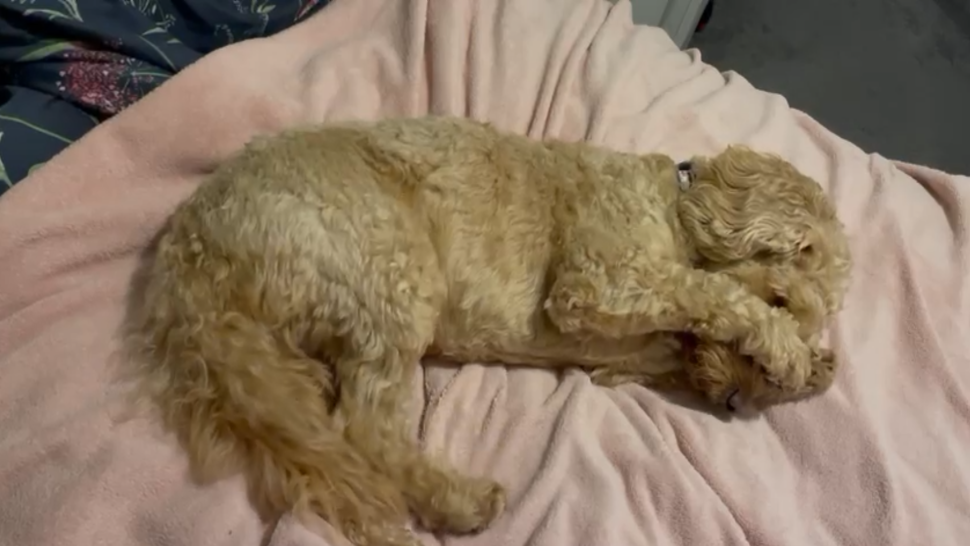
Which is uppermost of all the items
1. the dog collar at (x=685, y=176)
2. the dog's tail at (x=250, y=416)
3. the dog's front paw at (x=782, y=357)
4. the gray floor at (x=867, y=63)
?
the dog collar at (x=685, y=176)

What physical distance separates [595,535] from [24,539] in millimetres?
988

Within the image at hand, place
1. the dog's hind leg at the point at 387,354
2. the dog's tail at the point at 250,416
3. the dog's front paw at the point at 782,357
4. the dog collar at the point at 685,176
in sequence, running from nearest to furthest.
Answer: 1. the dog's tail at the point at 250,416
2. the dog's hind leg at the point at 387,354
3. the dog's front paw at the point at 782,357
4. the dog collar at the point at 685,176

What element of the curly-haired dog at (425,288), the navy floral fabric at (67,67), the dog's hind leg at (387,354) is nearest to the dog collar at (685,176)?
the curly-haired dog at (425,288)

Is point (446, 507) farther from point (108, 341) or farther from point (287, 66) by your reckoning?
point (287, 66)

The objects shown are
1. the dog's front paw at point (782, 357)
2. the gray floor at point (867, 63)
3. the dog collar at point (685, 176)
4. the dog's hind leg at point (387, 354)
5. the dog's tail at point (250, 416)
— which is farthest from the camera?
the gray floor at point (867, 63)

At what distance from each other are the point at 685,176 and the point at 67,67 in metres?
1.41

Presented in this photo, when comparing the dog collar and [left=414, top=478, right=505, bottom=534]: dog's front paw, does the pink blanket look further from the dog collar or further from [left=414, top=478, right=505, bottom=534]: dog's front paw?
the dog collar

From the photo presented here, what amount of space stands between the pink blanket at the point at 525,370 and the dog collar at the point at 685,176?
0.32 meters

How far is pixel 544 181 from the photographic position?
7.13 feet

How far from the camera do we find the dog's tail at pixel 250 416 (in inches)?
68.4

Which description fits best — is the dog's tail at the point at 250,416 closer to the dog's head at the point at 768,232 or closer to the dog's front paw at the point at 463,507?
the dog's front paw at the point at 463,507

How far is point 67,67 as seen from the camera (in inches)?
86.0

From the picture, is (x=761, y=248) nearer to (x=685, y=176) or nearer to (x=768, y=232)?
(x=768, y=232)

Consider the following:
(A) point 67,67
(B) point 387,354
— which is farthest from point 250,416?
(A) point 67,67
